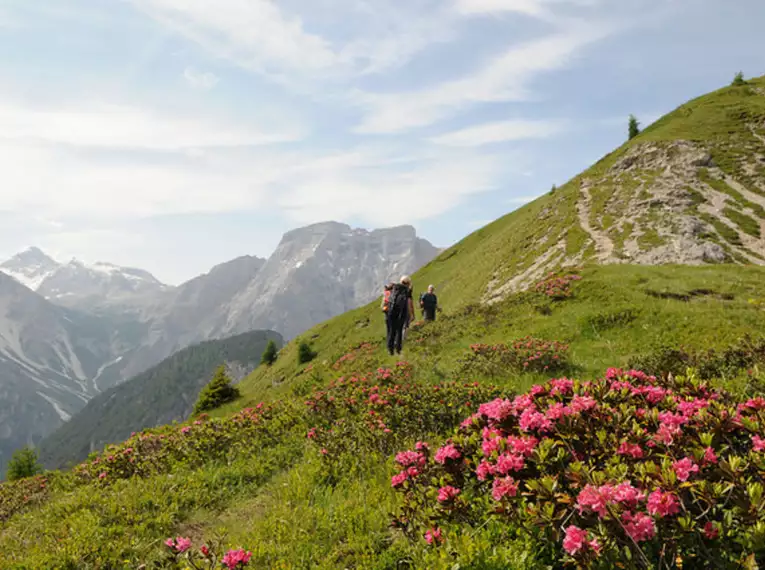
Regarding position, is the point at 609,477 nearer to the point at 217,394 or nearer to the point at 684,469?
the point at 684,469

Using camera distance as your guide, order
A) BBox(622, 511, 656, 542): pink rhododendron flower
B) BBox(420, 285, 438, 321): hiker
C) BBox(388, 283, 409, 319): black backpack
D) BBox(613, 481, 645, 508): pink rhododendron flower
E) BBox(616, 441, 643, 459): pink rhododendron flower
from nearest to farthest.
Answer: BBox(622, 511, 656, 542): pink rhododendron flower < BBox(613, 481, 645, 508): pink rhododendron flower < BBox(616, 441, 643, 459): pink rhododendron flower < BBox(388, 283, 409, 319): black backpack < BBox(420, 285, 438, 321): hiker

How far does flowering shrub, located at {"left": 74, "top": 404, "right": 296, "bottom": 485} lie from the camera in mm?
10320

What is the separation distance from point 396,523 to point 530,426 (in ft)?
6.28

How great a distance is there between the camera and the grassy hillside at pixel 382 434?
5.61 metres

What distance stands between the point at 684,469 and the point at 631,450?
589mm

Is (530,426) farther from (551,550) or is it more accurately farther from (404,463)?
(404,463)

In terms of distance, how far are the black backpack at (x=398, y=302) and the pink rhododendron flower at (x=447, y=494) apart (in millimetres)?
15065

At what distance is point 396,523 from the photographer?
204 inches

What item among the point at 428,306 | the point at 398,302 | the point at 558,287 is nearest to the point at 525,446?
the point at 398,302

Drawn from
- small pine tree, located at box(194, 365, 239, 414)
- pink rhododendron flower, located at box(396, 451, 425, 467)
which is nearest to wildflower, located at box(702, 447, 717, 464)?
pink rhododendron flower, located at box(396, 451, 425, 467)

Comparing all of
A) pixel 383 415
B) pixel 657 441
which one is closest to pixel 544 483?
pixel 657 441

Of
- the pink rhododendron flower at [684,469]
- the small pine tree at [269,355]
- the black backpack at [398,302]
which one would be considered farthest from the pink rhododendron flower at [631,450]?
the small pine tree at [269,355]

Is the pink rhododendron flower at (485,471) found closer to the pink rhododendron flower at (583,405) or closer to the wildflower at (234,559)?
the pink rhododendron flower at (583,405)

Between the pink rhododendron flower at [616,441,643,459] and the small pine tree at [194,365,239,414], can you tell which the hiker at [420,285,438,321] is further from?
Result: the pink rhododendron flower at [616,441,643,459]
